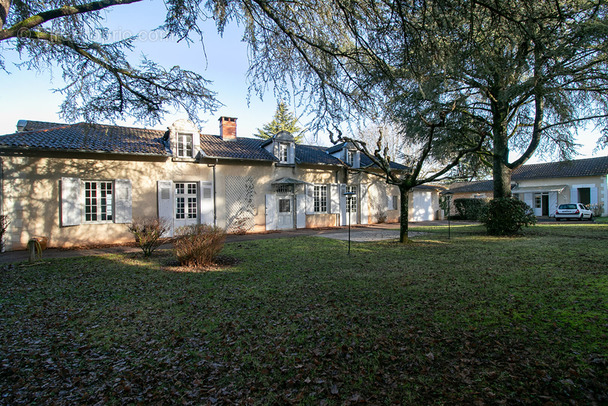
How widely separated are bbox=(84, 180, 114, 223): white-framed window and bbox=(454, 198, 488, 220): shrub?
77.9 feet

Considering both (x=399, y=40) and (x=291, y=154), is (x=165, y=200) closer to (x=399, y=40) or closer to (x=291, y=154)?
(x=291, y=154)

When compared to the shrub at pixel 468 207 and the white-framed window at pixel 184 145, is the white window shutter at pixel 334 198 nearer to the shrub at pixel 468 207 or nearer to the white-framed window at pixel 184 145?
the white-framed window at pixel 184 145

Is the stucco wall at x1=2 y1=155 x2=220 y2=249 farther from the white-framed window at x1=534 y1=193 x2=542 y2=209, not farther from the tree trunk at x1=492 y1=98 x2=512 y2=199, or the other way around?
the white-framed window at x1=534 y1=193 x2=542 y2=209

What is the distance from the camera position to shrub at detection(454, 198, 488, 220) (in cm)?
2378

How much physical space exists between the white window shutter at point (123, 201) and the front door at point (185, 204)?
1.87 m

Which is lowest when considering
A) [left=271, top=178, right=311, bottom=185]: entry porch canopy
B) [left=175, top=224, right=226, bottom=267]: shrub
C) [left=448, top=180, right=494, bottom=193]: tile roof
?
[left=175, top=224, right=226, bottom=267]: shrub

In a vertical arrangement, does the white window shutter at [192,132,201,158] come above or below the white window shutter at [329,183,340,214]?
above

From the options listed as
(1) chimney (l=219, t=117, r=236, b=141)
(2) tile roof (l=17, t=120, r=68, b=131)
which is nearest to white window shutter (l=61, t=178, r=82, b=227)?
(2) tile roof (l=17, t=120, r=68, b=131)

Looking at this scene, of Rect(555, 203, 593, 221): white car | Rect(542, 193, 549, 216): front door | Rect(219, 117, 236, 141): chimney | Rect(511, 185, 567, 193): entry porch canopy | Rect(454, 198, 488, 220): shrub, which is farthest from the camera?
Rect(542, 193, 549, 216): front door

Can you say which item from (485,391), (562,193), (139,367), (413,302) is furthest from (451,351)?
(562,193)

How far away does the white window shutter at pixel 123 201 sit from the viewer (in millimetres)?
12523

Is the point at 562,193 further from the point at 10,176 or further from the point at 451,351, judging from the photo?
the point at 10,176

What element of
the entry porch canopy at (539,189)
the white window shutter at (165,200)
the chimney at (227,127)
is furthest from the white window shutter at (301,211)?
the entry porch canopy at (539,189)

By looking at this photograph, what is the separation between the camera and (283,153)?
663 inches
